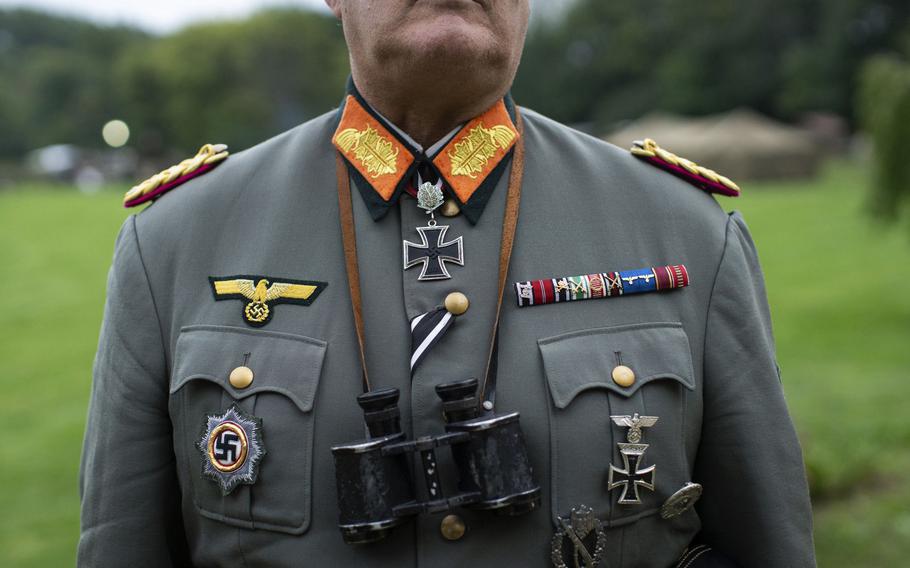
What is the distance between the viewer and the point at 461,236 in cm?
223

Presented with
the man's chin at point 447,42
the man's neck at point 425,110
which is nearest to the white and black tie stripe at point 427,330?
the man's neck at point 425,110

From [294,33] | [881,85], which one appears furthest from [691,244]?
[294,33]

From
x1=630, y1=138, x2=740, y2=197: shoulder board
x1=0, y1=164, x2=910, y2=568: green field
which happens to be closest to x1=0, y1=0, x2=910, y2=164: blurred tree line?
x1=0, y1=164, x2=910, y2=568: green field

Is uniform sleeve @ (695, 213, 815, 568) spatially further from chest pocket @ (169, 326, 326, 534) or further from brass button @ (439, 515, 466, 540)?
chest pocket @ (169, 326, 326, 534)

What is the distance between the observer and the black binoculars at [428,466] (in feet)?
6.30

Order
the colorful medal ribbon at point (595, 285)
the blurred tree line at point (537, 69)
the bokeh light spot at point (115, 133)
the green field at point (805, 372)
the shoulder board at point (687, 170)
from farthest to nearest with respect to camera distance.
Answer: the bokeh light spot at point (115, 133) < the blurred tree line at point (537, 69) < the green field at point (805, 372) < the shoulder board at point (687, 170) < the colorful medal ribbon at point (595, 285)

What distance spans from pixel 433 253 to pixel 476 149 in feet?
0.84

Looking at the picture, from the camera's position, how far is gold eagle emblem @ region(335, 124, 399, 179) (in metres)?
2.25

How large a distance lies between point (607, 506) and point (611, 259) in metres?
0.52

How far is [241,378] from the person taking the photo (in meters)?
2.08

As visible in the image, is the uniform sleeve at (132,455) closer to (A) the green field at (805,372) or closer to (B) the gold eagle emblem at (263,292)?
(B) the gold eagle emblem at (263,292)

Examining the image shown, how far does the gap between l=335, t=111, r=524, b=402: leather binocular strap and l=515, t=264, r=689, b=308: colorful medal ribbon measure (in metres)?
0.06

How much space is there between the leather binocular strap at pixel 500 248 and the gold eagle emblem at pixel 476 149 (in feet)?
0.19

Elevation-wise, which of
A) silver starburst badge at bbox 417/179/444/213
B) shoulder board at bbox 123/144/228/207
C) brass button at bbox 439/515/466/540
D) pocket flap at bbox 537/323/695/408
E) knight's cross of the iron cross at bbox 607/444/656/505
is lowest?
brass button at bbox 439/515/466/540
